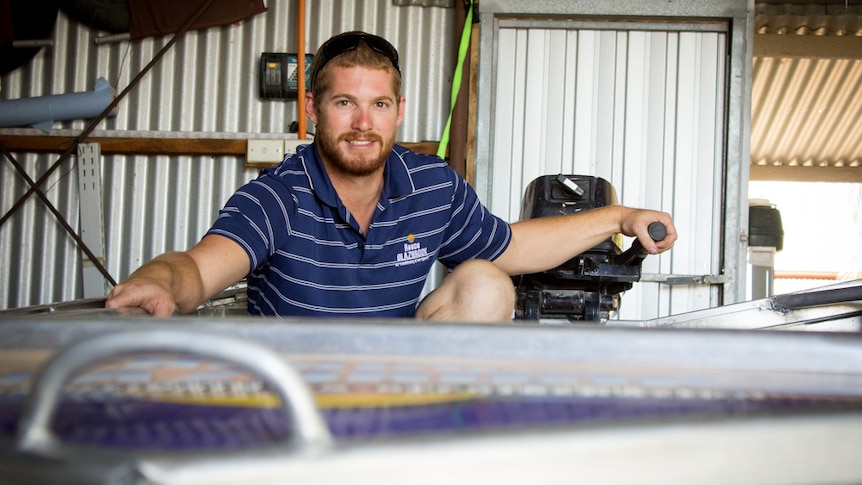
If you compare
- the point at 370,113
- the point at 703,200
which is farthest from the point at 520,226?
the point at 703,200

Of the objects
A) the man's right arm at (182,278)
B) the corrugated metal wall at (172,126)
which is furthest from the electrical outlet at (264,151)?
the man's right arm at (182,278)

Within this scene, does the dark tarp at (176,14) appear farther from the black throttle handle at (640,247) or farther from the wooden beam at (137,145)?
the black throttle handle at (640,247)

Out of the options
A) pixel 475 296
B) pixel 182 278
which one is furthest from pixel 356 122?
pixel 182 278

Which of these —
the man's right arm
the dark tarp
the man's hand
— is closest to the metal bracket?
the dark tarp

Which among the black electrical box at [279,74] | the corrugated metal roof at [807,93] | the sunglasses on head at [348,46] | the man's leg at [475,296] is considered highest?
the corrugated metal roof at [807,93]

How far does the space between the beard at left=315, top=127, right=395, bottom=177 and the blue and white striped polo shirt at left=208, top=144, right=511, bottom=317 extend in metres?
0.04

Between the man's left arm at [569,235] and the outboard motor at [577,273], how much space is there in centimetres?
9

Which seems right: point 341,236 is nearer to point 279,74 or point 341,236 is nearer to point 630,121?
point 279,74

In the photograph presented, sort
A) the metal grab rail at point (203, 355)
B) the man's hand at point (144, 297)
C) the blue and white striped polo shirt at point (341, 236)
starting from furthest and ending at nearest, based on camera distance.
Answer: the blue and white striped polo shirt at point (341, 236) < the man's hand at point (144, 297) < the metal grab rail at point (203, 355)

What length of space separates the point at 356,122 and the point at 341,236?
291 mm

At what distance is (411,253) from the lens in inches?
78.3

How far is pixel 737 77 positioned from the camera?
12.6 ft

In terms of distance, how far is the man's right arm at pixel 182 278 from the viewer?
118cm

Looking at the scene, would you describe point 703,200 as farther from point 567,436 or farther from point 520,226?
point 567,436
